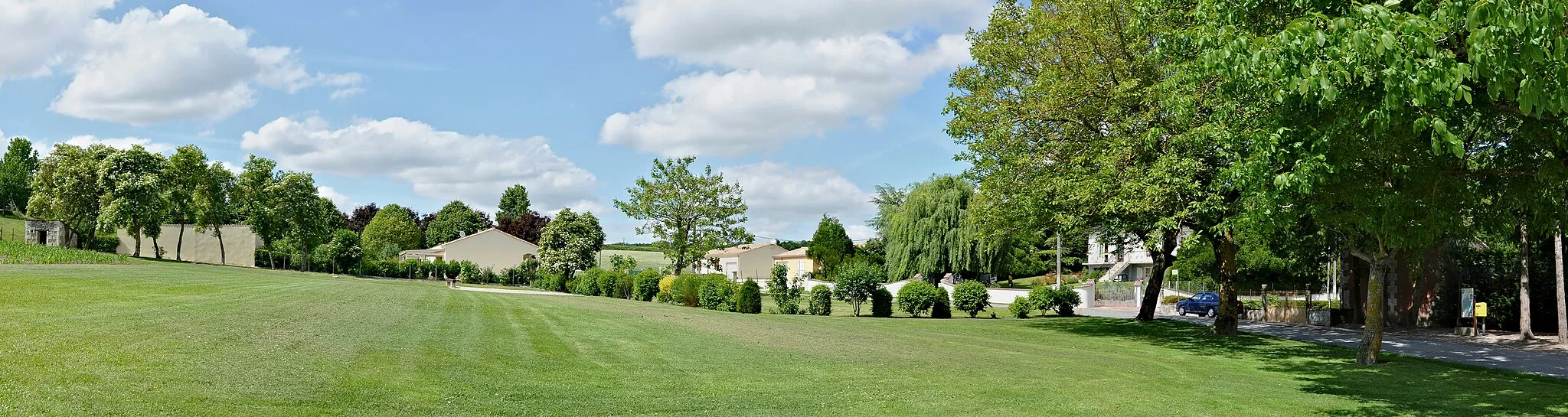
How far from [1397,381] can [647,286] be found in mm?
27081

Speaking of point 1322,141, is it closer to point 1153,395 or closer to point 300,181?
point 1153,395

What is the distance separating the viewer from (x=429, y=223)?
102 meters

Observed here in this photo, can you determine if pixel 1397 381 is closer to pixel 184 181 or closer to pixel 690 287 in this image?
pixel 690 287

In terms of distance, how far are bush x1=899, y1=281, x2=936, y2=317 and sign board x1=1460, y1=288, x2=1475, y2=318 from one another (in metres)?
14.1

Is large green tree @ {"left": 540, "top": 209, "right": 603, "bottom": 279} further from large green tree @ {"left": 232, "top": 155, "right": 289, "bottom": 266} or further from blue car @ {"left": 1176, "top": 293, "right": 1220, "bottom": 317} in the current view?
blue car @ {"left": 1176, "top": 293, "right": 1220, "bottom": 317}

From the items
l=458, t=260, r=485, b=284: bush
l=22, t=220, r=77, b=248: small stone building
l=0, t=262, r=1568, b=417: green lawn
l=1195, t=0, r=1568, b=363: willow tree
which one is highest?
l=1195, t=0, r=1568, b=363: willow tree

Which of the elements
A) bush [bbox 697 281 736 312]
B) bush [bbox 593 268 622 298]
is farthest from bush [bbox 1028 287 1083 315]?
bush [bbox 593 268 622 298]

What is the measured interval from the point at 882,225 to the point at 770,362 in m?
66.6

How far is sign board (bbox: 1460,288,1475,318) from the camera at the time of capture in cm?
2253

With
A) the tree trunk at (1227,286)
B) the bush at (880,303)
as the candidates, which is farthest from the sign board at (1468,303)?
the bush at (880,303)

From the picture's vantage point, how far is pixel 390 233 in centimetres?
8394

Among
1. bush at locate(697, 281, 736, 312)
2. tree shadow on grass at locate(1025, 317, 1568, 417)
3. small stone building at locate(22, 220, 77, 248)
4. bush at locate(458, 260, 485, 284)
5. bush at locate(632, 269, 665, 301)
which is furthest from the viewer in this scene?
bush at locate(458, 260, 485, 284)

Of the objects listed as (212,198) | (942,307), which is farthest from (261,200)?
(942,307)

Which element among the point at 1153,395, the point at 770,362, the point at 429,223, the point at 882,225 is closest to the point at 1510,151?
the point at 1153,395
